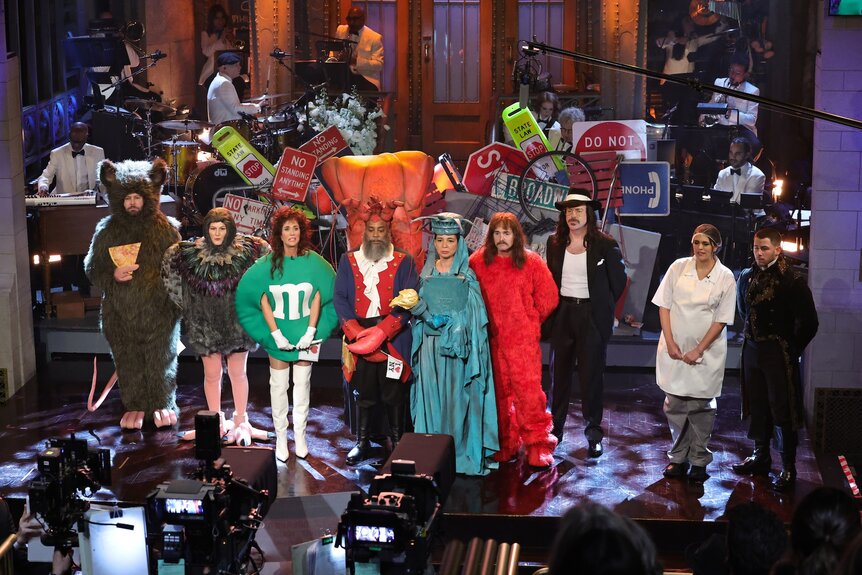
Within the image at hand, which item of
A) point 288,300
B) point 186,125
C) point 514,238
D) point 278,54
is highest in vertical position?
point 278,54

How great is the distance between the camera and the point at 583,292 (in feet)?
23.5

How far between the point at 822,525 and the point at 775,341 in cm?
328

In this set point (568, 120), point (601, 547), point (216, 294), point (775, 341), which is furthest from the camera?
point (568, 120)

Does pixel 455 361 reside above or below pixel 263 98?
below

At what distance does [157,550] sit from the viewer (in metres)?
5.02

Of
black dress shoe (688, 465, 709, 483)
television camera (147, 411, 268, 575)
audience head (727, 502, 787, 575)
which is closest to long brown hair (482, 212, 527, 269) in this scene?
black dress shoe (688, 465, 709, 483)

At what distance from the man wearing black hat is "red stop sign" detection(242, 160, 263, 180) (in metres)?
2.87

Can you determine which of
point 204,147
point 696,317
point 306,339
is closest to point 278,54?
point 204,147

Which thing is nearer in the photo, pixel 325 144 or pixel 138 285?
pixel 138 285

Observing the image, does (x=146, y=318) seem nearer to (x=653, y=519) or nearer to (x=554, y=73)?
(x=653, y=519)

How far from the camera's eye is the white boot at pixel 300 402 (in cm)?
727

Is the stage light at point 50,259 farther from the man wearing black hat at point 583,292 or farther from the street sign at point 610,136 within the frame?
the man wearing black hat at point 583,292

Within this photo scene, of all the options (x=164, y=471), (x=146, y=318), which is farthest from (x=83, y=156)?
(x=164, y=471)

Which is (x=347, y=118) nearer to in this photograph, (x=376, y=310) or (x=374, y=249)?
(x=374, y=249)
